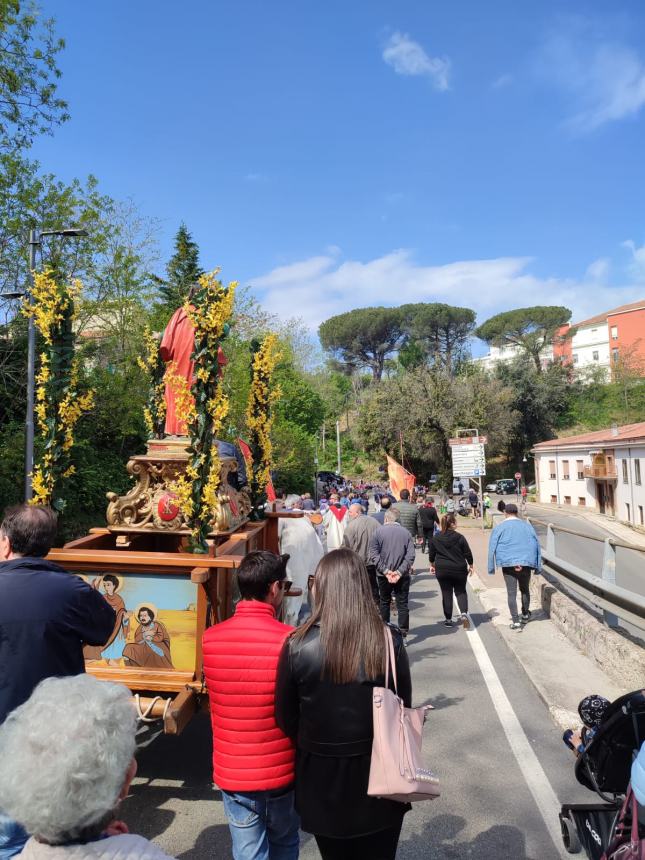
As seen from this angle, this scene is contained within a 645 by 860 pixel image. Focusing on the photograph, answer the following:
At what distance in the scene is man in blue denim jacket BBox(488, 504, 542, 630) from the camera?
819cm

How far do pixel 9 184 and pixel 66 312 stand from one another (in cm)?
1125

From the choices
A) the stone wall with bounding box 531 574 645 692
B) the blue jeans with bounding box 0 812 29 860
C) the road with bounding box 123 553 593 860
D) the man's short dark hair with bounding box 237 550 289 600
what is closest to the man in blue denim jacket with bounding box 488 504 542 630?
the stone wall with bounding box 531 574 645 692

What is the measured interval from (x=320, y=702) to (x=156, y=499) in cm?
319

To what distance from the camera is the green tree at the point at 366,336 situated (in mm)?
81562

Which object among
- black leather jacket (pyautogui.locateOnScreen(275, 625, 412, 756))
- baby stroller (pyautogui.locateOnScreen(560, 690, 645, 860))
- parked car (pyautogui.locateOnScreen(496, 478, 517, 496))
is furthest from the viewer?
parked car (pyautogui.locateOnScreen(496, 478, 517, 496))


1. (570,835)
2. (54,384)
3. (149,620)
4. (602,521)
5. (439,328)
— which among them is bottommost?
(602,521)

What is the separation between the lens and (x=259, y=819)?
8.47ft

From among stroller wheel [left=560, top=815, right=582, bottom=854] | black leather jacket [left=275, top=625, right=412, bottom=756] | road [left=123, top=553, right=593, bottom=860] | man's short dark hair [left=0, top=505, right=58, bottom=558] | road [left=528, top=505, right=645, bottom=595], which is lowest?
road [left=123, top=553, right=593, bottom=860]

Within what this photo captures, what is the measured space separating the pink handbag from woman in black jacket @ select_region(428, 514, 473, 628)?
6.03 m

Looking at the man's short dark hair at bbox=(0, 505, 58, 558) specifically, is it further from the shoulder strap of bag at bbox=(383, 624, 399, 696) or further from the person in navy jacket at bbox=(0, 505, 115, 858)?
the shoulder strap of bag at bbox=(383, 624, 399, 696)

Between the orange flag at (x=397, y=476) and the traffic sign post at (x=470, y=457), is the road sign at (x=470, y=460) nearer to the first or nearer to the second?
the traffic sign post at (x=470, y=457)

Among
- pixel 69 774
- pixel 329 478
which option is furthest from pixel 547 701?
→ pixel 329 478

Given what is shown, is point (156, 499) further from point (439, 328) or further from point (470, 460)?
point (439, 328)

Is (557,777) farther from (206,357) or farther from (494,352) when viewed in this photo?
(494,352)
